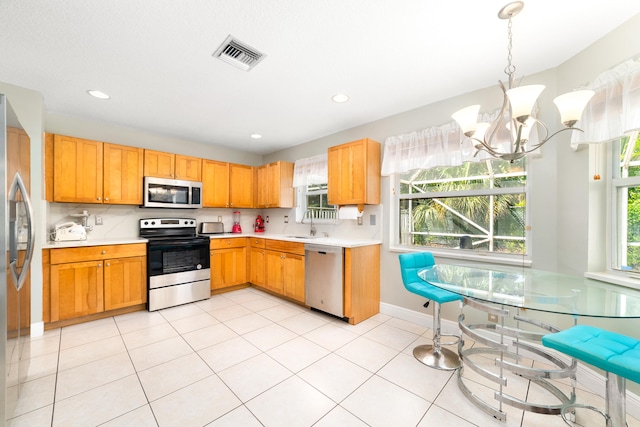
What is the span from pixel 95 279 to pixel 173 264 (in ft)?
2.64

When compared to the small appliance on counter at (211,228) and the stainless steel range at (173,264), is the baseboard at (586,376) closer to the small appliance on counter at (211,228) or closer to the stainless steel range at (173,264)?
the stainless steel range at (173,264)

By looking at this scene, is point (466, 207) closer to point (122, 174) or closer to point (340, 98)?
point (340, 98)

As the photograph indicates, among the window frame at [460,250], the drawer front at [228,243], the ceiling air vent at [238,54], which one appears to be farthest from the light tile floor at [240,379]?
the ceiling air vent at [238,54]

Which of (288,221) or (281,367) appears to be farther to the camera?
(288,221)

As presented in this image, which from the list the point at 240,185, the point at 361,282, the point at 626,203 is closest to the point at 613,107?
the point at 626,203

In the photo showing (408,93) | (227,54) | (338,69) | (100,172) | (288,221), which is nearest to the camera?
(227,54)

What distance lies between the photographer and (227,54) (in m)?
2.01

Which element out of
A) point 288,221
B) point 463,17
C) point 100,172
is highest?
point 463,17

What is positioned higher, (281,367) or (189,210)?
(189,210)

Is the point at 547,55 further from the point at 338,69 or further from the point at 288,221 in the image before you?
the point at 288,221

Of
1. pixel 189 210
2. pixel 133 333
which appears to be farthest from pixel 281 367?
pixel 189 210

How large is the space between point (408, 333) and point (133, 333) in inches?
114

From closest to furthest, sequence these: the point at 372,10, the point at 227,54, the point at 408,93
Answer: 1. the point at 372,10
2. the point at 227,54
3. the point at 408,93

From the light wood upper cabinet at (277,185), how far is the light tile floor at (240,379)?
213 cm
